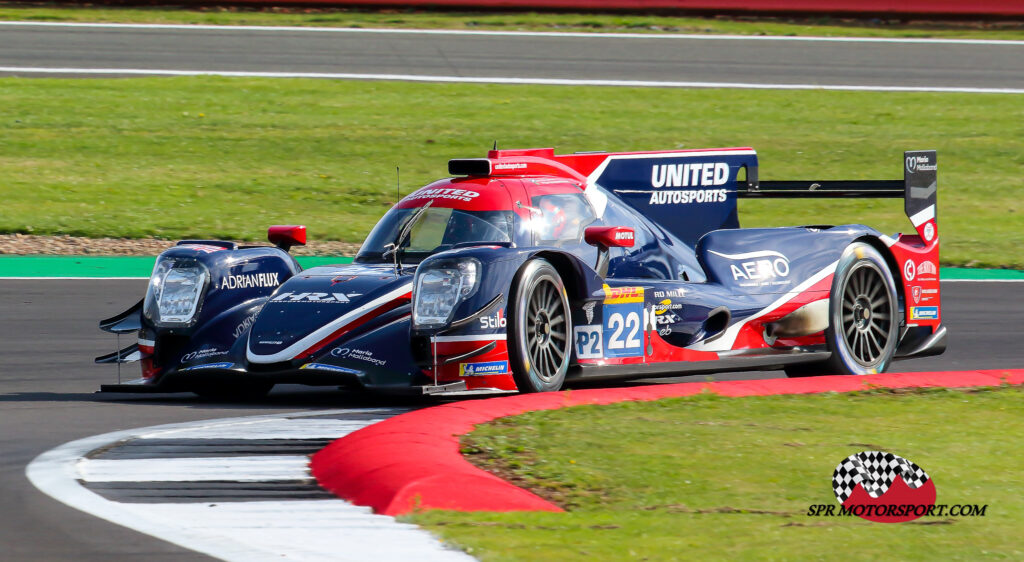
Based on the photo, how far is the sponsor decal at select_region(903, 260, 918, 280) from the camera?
1007cm

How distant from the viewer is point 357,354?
25.5 ft

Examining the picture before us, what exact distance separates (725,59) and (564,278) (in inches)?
744

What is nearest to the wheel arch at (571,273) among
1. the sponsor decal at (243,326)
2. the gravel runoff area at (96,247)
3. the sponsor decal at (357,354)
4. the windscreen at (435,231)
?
the windscreen at (435,231)

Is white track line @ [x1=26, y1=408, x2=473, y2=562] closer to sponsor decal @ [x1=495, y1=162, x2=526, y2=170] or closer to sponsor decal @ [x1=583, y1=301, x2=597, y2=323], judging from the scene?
sponsor decal @ [x1=583, y1=301, x2=597, y2=323]

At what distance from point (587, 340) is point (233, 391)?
202 cm

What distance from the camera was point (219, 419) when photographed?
736cm

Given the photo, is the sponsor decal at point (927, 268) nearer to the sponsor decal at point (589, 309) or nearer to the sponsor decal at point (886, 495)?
the sponsor decal at point (589, 309)

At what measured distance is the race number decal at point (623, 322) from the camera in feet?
27.4

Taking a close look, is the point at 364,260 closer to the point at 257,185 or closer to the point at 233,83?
the point at 257,185

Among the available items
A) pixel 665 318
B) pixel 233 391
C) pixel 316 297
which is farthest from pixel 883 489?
pixel 233 391

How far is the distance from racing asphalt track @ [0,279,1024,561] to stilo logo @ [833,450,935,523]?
221 centimetres

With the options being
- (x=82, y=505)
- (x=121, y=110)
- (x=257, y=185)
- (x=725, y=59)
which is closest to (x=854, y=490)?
(x=82, y=505)

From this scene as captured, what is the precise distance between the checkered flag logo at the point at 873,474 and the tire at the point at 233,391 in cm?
374

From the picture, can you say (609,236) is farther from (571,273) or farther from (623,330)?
(623,330)
